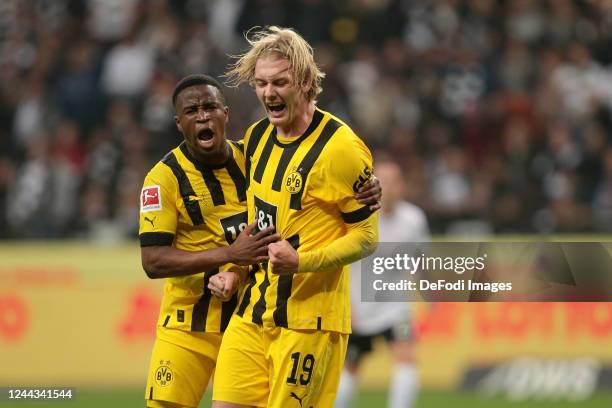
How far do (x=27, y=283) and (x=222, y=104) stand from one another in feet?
19.8

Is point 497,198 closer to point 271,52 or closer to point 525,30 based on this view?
point 525,30

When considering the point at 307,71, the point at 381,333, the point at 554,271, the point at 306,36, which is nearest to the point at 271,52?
the point at 307,71

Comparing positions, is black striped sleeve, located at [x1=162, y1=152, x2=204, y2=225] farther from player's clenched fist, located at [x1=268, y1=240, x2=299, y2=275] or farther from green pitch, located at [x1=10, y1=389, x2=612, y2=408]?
green pitch, located at [x1=10, y1=389, x2=612, y2=408]

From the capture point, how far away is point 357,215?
546cm

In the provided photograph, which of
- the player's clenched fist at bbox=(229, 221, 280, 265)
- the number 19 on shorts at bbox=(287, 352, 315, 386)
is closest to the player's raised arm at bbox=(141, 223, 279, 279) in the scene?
the player's clenched fist at bbox=(229, 221, 280, 265)

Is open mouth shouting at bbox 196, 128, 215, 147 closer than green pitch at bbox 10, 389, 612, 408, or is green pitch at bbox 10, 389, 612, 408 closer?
open mouth shouting at bbox 196, 128, 215, 147

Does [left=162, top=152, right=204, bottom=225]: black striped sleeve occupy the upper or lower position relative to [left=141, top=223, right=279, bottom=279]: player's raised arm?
upper

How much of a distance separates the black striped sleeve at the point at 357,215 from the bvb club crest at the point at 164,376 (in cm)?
129

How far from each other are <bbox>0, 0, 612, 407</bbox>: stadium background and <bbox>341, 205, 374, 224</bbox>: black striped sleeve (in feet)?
18.3

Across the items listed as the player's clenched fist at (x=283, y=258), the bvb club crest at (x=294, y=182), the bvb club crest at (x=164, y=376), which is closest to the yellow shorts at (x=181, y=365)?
the bvb club crest at (x=164, y=376)

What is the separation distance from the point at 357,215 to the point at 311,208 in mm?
218

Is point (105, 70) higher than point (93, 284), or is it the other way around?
point (105, 70)

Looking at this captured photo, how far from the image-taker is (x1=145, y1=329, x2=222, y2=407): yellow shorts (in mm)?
5988

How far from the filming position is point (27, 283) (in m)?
11.3
